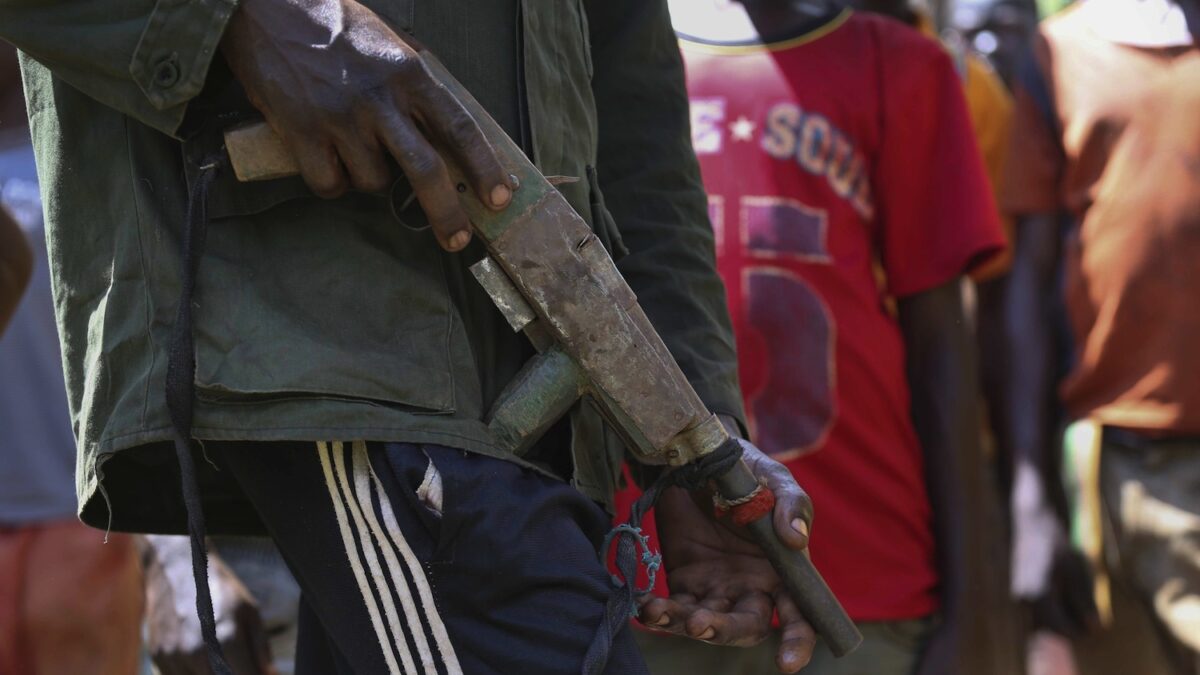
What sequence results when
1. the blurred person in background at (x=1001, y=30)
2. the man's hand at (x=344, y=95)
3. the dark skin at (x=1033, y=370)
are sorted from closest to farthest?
the man's hand at (x=344, y=95) → the dark skin at (x=1033, y=370) → the blurred person in background at (x=1001, y=30)

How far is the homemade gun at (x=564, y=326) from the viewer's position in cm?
179

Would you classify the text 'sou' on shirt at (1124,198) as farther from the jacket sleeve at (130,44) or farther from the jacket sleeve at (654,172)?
the jacket sleeve at (130,44)

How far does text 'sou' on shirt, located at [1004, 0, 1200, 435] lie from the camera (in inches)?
163

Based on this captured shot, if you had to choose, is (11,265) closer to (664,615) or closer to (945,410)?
(664,615)

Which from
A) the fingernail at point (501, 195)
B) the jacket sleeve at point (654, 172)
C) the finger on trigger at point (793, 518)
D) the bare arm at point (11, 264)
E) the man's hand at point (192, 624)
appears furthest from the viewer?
the bare arm at point (11, 264)

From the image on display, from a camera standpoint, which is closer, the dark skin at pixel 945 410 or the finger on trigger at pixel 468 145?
the finger on trigger at pixel 468 145

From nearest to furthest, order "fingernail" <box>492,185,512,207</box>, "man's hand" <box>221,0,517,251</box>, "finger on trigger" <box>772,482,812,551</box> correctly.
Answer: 1. "man's hand" <box>221,0,517,251</box>
2. "fingernail" <box>492,185,512,207</box>
3. "finger on trigger" <box>772,482,812,551</box>

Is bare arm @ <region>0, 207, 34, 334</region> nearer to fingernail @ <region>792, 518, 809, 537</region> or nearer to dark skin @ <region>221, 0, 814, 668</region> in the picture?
dark skin @ <region>221, 0, 814, 668</region>

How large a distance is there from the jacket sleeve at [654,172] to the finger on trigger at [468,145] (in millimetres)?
582

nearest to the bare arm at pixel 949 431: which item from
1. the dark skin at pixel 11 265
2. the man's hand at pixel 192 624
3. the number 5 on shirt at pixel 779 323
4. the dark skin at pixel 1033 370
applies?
the number 5 on shirt at pixel 779 323

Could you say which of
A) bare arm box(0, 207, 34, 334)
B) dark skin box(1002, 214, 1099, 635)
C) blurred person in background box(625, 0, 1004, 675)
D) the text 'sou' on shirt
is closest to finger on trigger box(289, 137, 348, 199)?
bare arm box(0, 207, 34, 334)

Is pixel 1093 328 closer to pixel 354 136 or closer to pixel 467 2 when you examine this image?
pixel 467 2

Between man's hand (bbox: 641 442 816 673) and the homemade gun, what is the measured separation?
0.19m

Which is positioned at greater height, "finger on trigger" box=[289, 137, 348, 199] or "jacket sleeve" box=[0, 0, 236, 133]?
"jacket sleeve" box=[0, 0, 236, 133]
